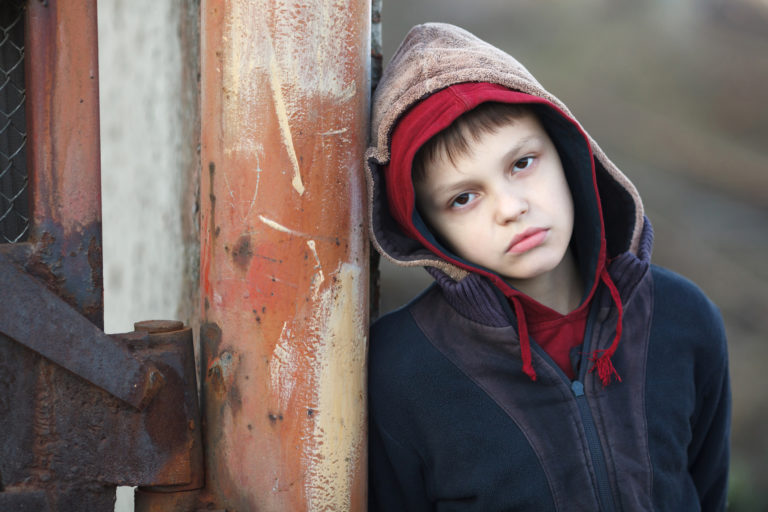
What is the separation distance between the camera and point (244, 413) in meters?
1.37

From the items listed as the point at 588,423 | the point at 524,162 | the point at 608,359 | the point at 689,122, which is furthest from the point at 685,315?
the point at 689,122

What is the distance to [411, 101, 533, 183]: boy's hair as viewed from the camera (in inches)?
56.8

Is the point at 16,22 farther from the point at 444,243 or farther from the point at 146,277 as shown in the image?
the point at 444,243

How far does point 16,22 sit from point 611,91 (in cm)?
337

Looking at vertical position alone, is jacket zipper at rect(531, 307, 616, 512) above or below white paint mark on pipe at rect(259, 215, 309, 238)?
below

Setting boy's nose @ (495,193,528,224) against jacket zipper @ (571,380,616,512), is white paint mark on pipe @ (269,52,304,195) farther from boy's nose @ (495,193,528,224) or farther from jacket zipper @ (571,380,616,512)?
jacket zipper @ (571,380,616,512)

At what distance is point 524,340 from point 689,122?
314 centimetres

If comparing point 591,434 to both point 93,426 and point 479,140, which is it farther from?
point 93,426

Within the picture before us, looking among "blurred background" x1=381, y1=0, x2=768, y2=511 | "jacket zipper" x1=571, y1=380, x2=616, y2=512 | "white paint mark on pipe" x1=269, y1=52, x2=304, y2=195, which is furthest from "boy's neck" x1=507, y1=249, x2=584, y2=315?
"blurred background" x1=381, y1=0, x2=768, y2=511

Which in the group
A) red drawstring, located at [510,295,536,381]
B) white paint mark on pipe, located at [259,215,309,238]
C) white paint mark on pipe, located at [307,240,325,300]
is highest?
white paint mark on pipe, located at [259,215,309,238]

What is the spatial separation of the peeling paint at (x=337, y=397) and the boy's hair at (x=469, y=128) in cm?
30

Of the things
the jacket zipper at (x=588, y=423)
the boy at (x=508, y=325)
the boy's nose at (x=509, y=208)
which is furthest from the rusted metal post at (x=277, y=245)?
the jacket zipper at (x=588, y=423)

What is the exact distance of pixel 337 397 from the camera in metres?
1.42

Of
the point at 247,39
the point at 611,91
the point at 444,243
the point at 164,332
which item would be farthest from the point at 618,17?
the point at 164,332
